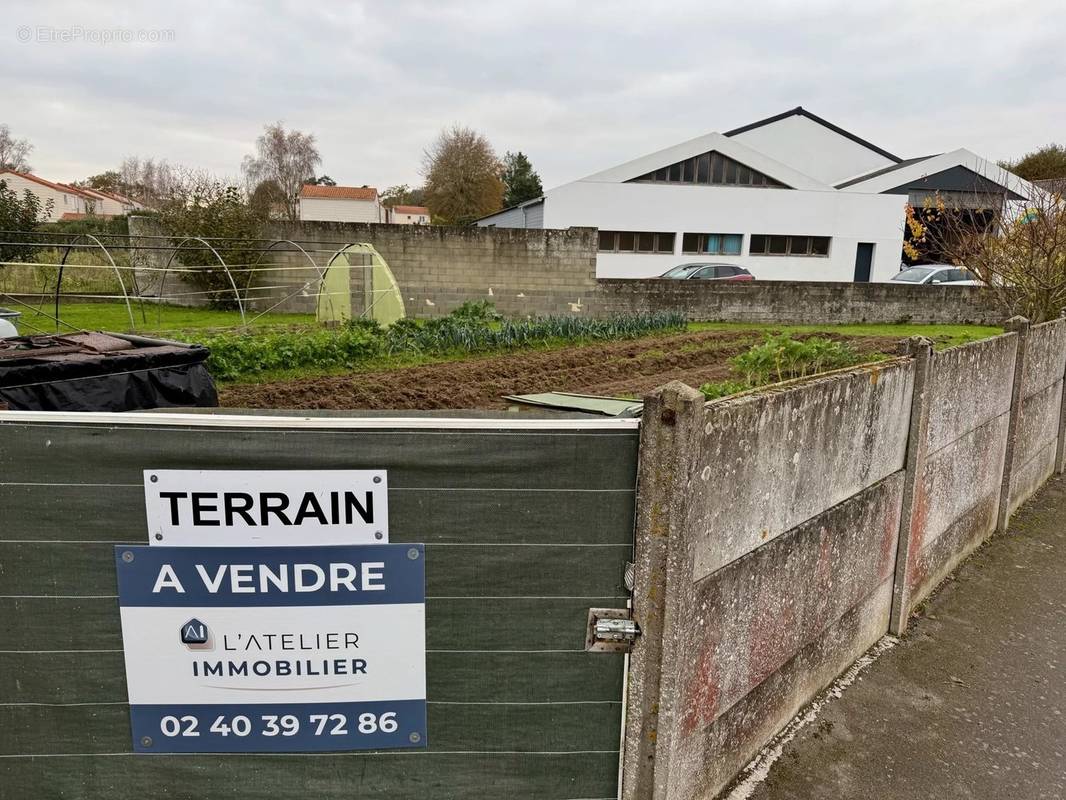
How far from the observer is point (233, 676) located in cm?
217

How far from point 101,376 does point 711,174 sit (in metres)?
30.0

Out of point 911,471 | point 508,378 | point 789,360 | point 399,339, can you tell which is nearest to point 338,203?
point 399,339

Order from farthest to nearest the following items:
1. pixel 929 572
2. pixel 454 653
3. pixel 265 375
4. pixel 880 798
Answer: pixel 265 375 < pixel 929 572 < pixel 880 798 < pixel 454 653

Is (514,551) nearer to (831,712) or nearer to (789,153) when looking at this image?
(831,712)

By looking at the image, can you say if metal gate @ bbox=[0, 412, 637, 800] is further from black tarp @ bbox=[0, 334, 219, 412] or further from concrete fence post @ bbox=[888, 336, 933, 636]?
black tarp @ bbox=[0, 334, 219, 412]

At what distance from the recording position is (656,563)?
223 centimetres

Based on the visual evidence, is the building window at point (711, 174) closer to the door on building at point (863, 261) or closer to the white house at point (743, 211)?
the white house at point (743, 211)

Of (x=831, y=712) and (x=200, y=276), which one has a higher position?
(x=200, y=276)

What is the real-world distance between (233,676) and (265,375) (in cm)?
917

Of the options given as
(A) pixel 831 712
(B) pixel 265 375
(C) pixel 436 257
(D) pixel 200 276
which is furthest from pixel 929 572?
(D) pixel 200 276

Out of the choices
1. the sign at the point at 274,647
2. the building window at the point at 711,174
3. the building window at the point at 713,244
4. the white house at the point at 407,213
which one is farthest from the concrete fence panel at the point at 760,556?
the white house at the point at 407,213

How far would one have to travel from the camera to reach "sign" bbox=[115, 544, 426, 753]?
2.10m

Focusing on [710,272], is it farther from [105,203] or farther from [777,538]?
[105,203]

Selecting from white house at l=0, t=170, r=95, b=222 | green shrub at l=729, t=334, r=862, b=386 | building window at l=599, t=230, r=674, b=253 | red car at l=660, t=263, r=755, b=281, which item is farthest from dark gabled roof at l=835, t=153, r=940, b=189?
white house at l=0, t=170, r=95, b=222
